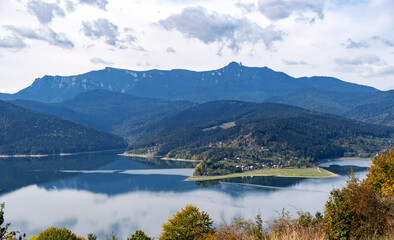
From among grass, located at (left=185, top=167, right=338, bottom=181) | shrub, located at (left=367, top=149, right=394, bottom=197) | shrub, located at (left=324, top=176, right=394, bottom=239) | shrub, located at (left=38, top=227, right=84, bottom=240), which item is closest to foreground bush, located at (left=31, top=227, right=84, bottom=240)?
shrub, located at (left=38, top=227, right=84, bottom=240)

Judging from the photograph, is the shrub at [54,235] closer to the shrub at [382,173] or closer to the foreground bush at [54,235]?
the foreground bush at [54,235]

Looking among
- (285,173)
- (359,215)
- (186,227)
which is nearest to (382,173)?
(359,215)

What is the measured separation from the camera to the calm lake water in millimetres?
85638

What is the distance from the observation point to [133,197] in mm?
115500

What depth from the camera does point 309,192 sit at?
10956 centimetres

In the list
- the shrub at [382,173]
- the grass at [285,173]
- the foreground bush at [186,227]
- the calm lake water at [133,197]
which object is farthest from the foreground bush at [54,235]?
the grass at [285,173]

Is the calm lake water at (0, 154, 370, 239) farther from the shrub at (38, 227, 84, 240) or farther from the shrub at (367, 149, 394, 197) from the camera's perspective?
the shrub at (38, 227, 84, 240)

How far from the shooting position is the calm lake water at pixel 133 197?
85638 mm

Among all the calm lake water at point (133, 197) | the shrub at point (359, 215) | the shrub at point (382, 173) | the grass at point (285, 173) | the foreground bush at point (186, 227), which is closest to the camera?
the shrub at point (359, 215)

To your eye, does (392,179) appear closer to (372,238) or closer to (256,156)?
(372,238)

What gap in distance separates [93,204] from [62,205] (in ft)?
28.6

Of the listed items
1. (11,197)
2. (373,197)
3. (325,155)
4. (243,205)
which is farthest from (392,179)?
(325,155)

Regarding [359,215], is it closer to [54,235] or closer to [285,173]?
[54,235]

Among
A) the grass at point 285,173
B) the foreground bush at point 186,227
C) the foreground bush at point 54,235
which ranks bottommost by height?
the grass at point 285,173
